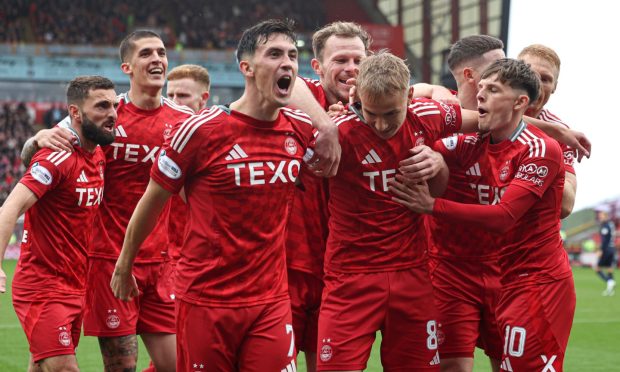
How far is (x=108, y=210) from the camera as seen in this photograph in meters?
6.54

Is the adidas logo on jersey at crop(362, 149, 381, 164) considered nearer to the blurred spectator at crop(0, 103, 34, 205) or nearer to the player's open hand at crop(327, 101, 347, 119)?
the player's open hand at crop(327, 101, 347, 119)

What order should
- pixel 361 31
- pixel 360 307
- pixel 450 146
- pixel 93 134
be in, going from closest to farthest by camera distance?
pixel 360 307
pixel 450 146
pixel 361 31
pixel 93 134

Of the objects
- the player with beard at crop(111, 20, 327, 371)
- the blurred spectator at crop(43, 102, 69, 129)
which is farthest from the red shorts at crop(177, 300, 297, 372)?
the blurred spectator at crop(43, 102, 69, 129)

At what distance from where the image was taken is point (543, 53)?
19.6 feet

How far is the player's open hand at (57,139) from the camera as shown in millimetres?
6105

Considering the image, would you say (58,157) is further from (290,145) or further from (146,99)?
(290,145)

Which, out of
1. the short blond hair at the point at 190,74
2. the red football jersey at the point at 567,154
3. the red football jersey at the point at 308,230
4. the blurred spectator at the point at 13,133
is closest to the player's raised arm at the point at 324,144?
the red football jersey at the point at 308,230

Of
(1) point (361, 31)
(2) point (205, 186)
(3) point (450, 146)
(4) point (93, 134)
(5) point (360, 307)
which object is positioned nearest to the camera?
(2) point (205, 186)

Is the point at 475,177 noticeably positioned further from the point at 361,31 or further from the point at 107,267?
the point at 107,267

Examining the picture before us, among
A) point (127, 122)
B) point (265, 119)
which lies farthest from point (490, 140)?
point (127, 122)

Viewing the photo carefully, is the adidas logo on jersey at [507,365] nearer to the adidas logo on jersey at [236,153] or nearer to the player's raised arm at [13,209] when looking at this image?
the adidas logo on jersey at [236,153]

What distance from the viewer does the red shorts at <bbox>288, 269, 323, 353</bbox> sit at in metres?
5.69

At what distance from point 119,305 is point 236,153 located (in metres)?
2.60

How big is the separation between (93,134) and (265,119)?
2.15 meters
